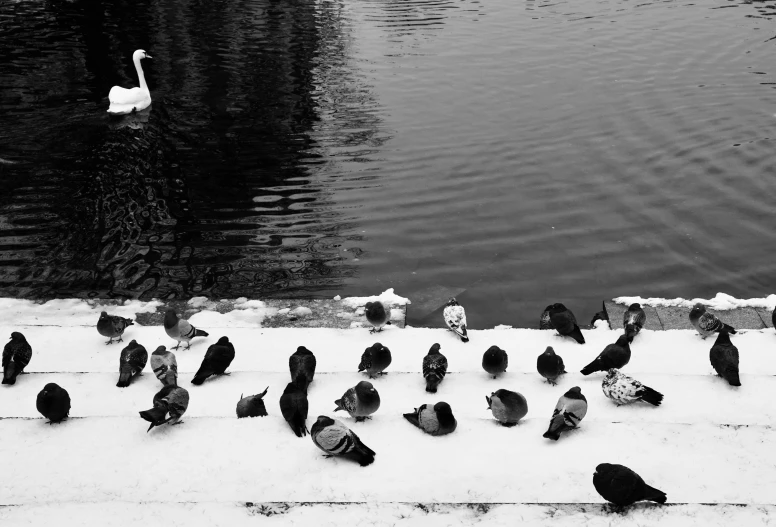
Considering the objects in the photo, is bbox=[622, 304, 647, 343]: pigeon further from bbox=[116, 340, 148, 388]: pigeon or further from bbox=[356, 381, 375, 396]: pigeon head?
bbox=[116, 340, 148, 388]: pigeon

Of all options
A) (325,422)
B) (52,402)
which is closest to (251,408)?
(325,422)

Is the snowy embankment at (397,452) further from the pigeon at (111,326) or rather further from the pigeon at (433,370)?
the pigeon at (111,326)

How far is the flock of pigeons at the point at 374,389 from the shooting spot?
536 cm

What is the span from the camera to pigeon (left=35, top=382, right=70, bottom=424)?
590cm

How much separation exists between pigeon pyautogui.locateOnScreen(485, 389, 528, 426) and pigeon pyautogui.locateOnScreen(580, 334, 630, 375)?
4.33ft

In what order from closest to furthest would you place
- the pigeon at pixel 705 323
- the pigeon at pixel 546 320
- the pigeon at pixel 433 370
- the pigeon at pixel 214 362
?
the pigeon at pixel 433 370, the pigeon at pixel 214 362, the pigeon at pixel 705 323, the pigeon at pixel 546 320

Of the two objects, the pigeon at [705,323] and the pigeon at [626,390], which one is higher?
the pigeon at [626,390]

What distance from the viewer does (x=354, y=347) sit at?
7711 mm

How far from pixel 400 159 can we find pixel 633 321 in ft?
22.8

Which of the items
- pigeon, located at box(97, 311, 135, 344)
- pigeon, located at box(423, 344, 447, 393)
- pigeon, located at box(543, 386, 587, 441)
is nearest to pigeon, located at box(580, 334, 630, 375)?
pigeon, located at box(543, 386, 587, 441)

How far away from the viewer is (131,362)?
275 inches

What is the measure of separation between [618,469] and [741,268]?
6574 millimetres

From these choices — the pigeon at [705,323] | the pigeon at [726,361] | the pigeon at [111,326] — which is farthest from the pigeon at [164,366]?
the pigeon at [705,323]

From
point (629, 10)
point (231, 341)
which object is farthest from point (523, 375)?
point (629, 10)
